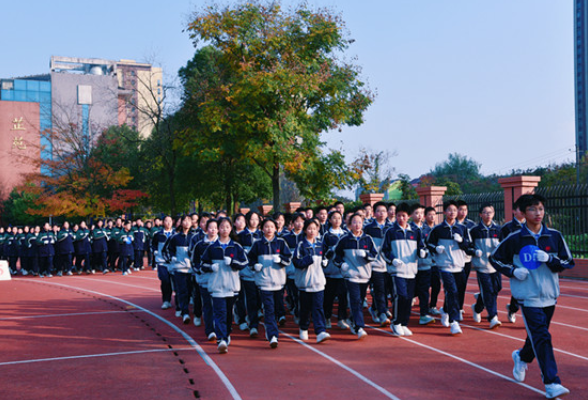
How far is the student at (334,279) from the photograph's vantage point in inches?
380

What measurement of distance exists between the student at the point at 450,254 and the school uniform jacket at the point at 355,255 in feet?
3.82

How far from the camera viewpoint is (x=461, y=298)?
10.3 m

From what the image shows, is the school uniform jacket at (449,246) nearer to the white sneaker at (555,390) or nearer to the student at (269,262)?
the student at (269,262)

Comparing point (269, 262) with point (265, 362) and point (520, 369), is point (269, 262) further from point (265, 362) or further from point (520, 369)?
point (520, 369)

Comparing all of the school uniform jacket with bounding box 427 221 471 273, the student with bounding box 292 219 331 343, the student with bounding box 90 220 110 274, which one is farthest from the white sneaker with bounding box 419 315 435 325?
the student with bounding box 90 220 110 274

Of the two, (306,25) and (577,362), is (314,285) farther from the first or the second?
(306,25)

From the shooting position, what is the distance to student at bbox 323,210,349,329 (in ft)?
31.7

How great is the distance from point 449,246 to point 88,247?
16940mm

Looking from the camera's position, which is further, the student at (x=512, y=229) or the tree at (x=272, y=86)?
the tree at (x=272, y=86)

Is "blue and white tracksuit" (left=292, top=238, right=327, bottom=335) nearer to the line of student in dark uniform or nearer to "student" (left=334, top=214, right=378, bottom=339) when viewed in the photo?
"student" (left=334, top=214, right=378, bottom=339)

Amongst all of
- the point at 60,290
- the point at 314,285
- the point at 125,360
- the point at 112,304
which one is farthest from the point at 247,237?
the point at 60,290

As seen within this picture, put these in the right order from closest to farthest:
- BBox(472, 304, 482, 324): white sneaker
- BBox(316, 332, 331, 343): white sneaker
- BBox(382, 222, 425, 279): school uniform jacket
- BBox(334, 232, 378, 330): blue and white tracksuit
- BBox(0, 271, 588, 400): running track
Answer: BBox(0, 271, 588, 400): running track < BBox(316, 332, 331, 343): white sneaker < BBox(334, 232, 378, 330): blue and white tracksuit < BBox(382, 222, 425, 279): school uniform jacket < BBox(472, 304, 482, 324): white sneaker

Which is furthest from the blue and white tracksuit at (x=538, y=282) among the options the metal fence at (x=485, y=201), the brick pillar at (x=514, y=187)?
the metal fence at (x=485, y=201)

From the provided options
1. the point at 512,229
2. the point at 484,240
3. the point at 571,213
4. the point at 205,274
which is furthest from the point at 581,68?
the point at 205,274
